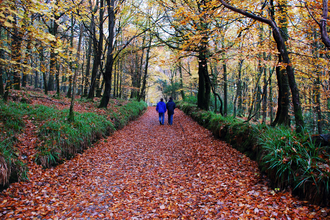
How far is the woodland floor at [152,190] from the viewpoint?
3.03 metres

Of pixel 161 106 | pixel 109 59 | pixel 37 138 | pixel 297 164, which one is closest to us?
pixel 297 164

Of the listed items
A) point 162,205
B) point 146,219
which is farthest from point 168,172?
point 146,219

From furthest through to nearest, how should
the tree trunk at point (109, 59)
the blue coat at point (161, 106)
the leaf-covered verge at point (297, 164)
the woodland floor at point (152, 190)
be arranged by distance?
1. the blue coat at point (161, 106)
2. the tree trunk at point (109, 59)
3. the woodland floor at point (152, 190)
4. the leaf-covered verge at point (297, 164)

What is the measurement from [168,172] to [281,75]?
17.6 feet

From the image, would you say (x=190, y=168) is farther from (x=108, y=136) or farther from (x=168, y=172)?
(x=108, y=136)

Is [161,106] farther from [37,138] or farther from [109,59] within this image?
[37,138]

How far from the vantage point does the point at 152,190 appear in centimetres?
417

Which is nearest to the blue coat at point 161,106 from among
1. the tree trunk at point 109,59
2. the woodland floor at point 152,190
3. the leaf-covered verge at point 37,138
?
the tree trunk at point 109,59

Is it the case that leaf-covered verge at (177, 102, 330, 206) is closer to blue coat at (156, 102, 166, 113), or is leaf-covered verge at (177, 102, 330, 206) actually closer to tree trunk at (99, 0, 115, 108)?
blue coat at (156, 102, 166, 113)

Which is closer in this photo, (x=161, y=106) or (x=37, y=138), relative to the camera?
(x=37, y=138)

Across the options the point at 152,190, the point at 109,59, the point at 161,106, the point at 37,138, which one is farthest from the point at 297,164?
the point at 109,59

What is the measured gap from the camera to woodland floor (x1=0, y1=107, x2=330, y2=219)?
3.03 meters

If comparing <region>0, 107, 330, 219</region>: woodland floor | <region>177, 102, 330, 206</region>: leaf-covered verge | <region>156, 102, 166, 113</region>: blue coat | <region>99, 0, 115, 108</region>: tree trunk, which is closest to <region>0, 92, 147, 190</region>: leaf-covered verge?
<region>0, 107, 330, 219</region>: woodland floor

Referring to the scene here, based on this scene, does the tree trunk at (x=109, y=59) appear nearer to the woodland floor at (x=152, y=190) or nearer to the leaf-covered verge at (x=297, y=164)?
the woodland floor at (x=152, y=190)
